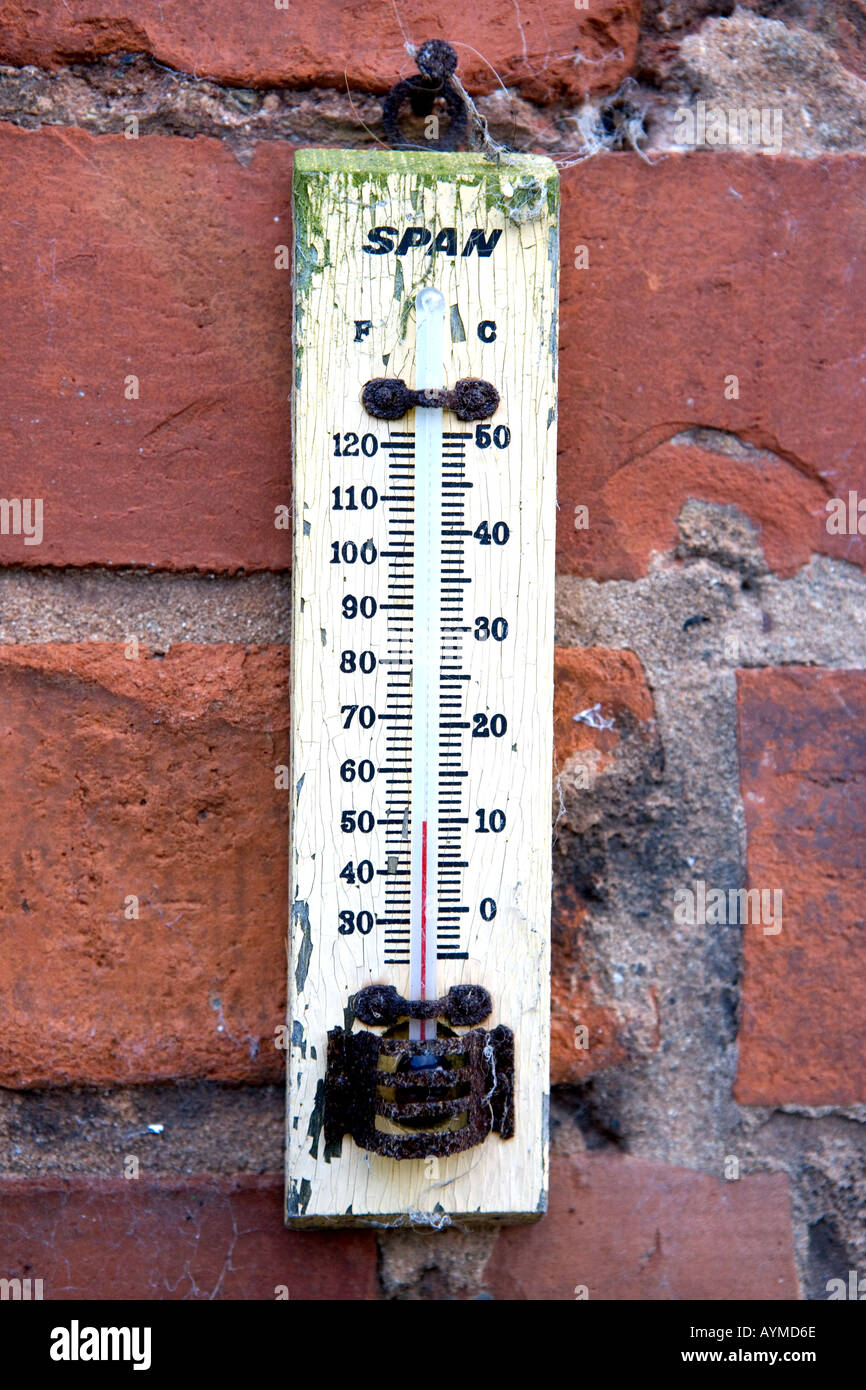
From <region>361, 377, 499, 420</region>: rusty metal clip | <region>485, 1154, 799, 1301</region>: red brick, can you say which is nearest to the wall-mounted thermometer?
<region>361, 377, 499, 420</region>: rusty metal clip

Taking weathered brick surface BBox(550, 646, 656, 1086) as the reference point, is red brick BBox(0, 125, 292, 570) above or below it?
above

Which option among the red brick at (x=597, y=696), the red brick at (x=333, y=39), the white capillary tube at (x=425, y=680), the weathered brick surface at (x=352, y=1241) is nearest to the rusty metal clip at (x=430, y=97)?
the red brick at (x=333, y=39)

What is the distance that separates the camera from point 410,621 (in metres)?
0.88

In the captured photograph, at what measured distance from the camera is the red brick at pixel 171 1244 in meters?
0.91

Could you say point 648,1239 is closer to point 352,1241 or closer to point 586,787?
point 352,1241

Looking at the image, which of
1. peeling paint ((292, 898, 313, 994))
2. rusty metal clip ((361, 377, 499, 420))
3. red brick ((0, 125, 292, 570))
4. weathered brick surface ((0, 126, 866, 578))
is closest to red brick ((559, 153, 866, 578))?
weathered brick surface ((0, 126, 866, 578))

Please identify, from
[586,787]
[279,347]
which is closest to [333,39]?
[279,347]

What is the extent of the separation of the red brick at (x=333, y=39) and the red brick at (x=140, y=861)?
1.60 feet

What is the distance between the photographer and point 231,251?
0.91 m

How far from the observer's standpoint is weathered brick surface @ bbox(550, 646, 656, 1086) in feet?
3.10

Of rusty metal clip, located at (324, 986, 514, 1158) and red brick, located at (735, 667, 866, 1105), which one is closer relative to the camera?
rusty metal clip, located at (324, 986, 514, 1158)

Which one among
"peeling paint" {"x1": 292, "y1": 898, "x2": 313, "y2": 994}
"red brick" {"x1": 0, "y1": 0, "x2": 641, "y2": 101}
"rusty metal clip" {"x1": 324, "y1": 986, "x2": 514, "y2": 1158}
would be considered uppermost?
"red brick" {"x1": 0, "y1": 0, "x2": 641, "y2": 101}

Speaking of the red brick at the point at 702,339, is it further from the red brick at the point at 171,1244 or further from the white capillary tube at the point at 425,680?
the red brick at the point at 171,1244

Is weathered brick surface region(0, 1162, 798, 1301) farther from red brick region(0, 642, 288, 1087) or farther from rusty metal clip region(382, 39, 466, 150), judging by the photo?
rusty metal clip region(382, 39, 466, 150)
